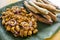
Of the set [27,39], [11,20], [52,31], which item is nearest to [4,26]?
[11,20]

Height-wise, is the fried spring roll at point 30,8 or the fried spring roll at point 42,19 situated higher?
the fried spring roll at point 30,8

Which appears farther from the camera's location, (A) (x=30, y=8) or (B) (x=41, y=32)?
(A) (x=30, y=8)

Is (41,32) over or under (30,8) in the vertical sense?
under

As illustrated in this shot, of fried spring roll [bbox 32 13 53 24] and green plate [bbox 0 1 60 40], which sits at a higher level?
fried spring roll [bbox 32 13 53 24]

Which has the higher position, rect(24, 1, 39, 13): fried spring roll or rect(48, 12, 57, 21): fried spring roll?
rect(24, 1, 39, 13): fried spring roll

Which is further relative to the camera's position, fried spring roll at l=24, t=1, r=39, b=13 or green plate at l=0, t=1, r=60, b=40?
fried spring roll at l=24, t=1, r=39, b=13

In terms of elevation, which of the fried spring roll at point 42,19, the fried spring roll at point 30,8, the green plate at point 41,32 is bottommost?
the green plate at point 41,32

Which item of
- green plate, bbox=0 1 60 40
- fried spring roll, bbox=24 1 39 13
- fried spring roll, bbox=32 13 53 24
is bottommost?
green plate, bbox=0 1 60 40

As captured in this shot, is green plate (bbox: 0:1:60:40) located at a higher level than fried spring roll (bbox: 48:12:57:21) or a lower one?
lower

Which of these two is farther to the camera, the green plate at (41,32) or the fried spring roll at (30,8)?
the fried spring roll at (30,8)

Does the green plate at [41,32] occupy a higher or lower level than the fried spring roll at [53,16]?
lower

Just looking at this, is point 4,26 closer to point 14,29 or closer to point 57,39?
point 14,29
